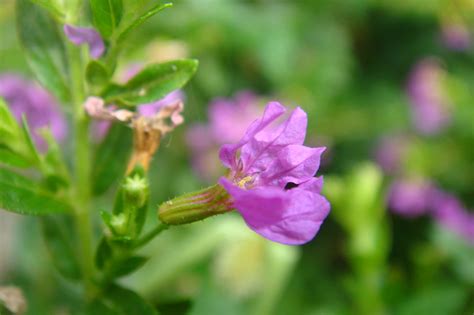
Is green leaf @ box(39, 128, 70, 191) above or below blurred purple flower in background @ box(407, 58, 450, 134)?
above

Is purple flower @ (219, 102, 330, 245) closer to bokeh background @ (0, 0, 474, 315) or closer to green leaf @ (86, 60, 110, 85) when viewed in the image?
green leaf @ (86, 60, 110, 85)

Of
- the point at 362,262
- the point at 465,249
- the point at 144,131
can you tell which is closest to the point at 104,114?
the point at 144,131

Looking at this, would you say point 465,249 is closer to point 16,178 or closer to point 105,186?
point 105,186

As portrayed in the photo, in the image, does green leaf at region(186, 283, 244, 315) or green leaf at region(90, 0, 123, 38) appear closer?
green leaf at region(90, 0, 123, 38)

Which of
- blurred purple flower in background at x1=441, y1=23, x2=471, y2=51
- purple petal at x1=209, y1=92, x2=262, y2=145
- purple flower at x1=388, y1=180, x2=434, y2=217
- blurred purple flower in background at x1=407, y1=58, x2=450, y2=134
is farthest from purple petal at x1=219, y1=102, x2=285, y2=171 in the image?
blurred purple flower in background at x1=441, y1=23, x2=471, y2=51

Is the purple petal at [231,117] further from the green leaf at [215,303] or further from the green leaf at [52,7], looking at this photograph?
the green leaf at [52,7]

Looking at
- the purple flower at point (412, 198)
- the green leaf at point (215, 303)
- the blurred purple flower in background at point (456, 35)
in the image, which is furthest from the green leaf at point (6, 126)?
the blurred purple flower in background at point (456, 35)

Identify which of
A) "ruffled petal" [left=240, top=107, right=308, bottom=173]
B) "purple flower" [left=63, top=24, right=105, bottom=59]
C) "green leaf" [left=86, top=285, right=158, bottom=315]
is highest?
"purple flower" [left=63, top=24, right=105, bottom=59]
